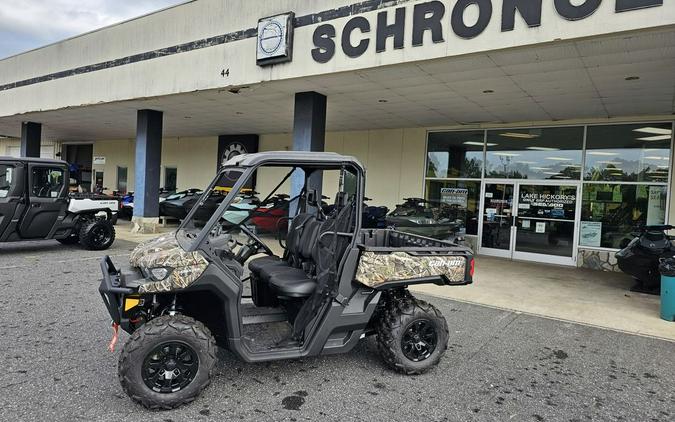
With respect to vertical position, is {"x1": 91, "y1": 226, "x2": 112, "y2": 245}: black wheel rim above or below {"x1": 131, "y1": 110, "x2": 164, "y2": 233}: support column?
below

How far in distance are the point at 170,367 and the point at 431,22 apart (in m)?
5.61

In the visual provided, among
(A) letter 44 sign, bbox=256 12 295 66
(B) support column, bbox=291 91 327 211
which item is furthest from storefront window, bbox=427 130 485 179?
(A) letter 44 sign, bbox=256 12 295 66

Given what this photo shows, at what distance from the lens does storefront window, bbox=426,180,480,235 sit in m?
11.7

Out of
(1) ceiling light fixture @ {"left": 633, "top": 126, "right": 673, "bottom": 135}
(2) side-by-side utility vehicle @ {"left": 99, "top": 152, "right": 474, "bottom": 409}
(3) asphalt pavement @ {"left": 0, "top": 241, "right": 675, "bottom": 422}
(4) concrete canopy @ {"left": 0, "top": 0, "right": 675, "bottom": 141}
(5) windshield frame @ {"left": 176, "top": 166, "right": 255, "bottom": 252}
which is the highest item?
(4) concrete canopy @ {"left": 0, "top": 0, "right": 675, "bottom": 141}

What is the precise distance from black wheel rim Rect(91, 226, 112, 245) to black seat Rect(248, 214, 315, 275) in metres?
6.43

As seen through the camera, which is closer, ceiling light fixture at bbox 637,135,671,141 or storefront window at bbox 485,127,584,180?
ceiling light fixture at bbox 637,135,671,141

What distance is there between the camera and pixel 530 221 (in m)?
10.9

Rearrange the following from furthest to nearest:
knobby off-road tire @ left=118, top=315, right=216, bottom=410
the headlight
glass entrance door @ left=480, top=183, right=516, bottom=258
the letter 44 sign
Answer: glass entrance door @ left=480, top=183, right=516, bottom=258
the letter 44 sign
the headlight
knobby off-road tire @ left=118, top=315, right=216, bottom=410

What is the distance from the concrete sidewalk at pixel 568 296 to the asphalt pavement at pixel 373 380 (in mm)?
645

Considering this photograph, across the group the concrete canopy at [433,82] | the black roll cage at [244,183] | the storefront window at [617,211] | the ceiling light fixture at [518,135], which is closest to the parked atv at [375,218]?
the concrete canopy at [433,82]

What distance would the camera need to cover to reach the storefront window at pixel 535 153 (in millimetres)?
10391

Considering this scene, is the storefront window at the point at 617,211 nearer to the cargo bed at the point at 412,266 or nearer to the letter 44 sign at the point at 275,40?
the letter 44 sign at the point at 275,40

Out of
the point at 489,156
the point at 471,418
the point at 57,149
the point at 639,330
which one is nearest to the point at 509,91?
the point at 489,156

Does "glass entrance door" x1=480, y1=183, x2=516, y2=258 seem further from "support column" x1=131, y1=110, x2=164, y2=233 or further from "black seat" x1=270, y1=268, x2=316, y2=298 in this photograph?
"support column" x1=131, y1=110, x2=164, y2=233
